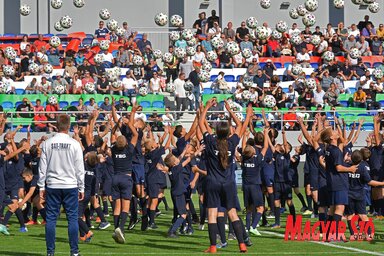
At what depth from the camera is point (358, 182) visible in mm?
18359

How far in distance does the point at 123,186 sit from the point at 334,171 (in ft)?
11.4

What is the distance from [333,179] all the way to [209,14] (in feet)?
89.5

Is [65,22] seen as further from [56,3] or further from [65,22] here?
[56,3]

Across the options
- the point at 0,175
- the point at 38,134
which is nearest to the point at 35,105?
the point at 38,134

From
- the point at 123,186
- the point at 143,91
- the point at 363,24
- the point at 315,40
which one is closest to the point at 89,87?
the point at 143,91

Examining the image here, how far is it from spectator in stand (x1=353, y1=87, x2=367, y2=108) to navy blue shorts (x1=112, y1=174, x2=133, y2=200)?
17655 mm

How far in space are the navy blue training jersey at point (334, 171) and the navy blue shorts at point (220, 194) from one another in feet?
6.71

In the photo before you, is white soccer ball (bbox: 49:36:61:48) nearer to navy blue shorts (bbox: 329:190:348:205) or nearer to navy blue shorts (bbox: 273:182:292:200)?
navy blue shorts (bbox: 273:182:292:200)

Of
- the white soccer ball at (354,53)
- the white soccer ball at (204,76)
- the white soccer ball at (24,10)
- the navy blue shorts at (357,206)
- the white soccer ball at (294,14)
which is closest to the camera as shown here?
the navy blue shorts at (357,206)

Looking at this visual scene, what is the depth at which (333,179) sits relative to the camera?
57.6 ft

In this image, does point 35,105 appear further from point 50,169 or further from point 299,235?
point 50,169

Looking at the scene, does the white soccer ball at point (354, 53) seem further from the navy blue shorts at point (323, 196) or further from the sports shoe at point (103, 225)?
the navy blue shorts at point (323, 196)

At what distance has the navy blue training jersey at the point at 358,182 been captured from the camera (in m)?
18.1

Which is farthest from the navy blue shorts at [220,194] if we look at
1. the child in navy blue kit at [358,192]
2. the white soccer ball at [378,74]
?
the white soccer ball at [378,74]
